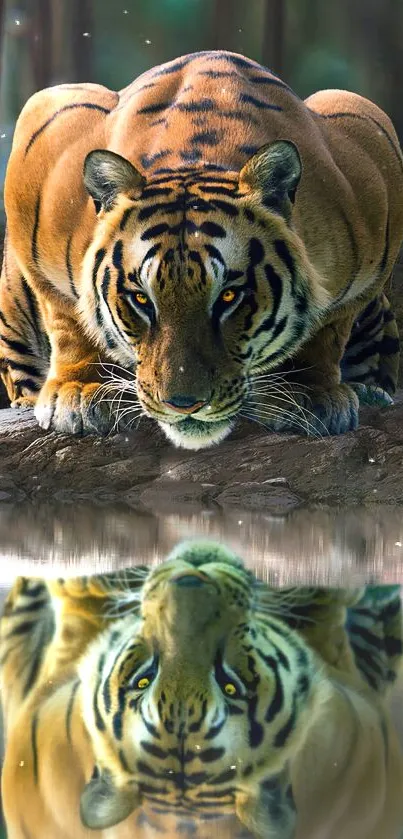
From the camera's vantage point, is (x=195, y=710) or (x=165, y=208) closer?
(x=195, y=710)

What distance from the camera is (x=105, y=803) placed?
1363 mm

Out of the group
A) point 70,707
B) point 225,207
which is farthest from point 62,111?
point 70,707

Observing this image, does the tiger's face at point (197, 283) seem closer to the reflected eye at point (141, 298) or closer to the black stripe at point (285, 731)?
the reflected eye at point (141, 298)

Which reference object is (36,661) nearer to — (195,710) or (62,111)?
(195,710)

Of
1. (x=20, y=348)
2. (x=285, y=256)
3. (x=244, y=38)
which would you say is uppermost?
(x=244, y=38)

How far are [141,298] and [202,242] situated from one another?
0.86 ft

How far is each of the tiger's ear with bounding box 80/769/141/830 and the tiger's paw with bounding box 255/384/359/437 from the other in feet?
9.50

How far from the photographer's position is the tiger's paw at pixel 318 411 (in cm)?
429

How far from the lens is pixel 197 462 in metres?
4.38

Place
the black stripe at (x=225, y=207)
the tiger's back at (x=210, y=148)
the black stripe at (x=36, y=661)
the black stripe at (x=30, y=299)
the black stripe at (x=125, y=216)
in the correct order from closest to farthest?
the black stripe at (x=36, y=661)
the black stripe at (x=225, y=207)
the black stripe at (x=125, y=216)
the tiger's back at (x=210, y=148)
the black stripe at (x=30, y=299)

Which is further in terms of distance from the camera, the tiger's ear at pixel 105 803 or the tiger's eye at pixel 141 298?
the tiger's eye at pixel 141 298

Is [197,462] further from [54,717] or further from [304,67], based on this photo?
[304,67]

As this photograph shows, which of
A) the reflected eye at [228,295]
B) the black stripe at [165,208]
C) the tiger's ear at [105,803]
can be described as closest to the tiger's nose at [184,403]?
the reflected eye at [228,295]

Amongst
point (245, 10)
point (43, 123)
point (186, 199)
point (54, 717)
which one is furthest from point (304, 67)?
point (54, 717)
